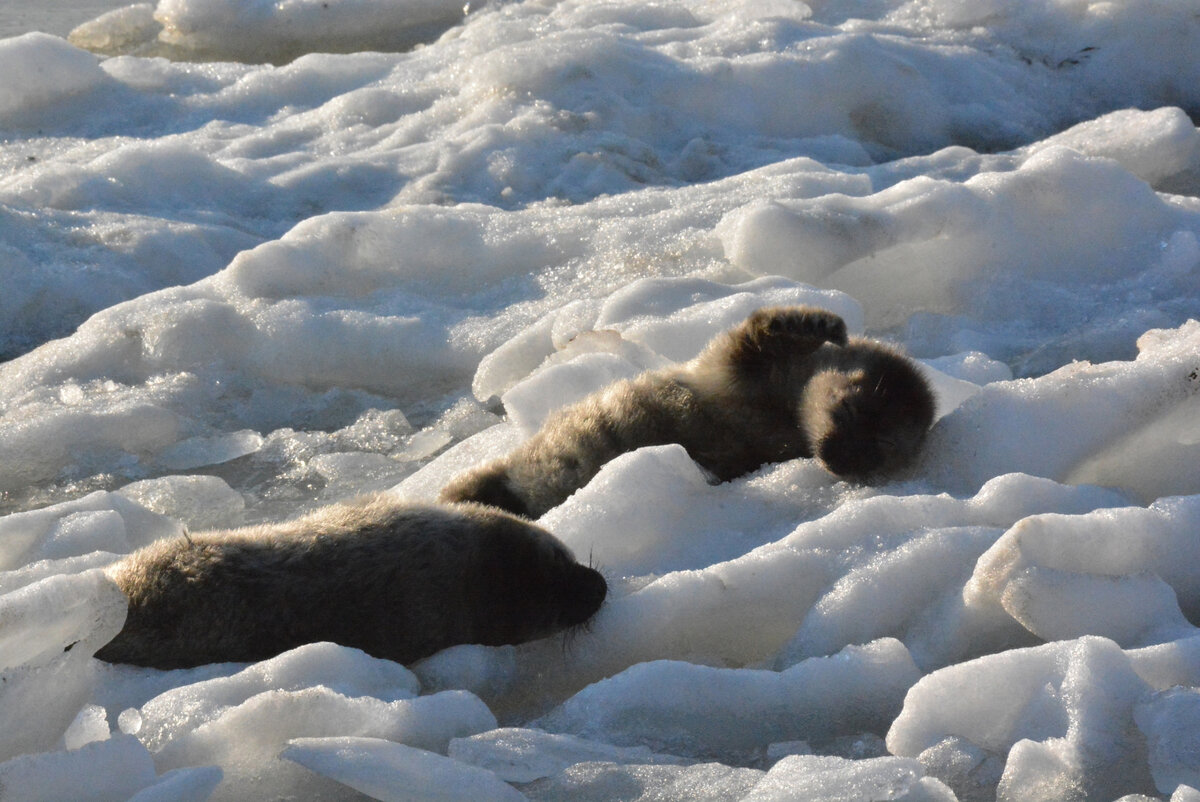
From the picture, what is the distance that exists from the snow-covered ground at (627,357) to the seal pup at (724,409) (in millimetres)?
225

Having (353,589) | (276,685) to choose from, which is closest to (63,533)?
(353,589)

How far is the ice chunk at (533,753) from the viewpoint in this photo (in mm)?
2502

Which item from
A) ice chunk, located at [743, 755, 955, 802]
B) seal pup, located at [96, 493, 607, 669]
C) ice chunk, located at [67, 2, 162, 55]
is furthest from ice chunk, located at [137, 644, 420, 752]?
ice chunk, located at [67, 2, 162, 55]

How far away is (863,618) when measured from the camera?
9.99 ft

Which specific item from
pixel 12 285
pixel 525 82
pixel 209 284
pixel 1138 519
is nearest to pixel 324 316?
pixel 209 284

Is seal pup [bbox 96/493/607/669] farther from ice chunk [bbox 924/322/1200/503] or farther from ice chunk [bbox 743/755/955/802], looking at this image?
ice chunk [bbox 924/322/1200/503]

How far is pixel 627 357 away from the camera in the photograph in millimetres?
4844

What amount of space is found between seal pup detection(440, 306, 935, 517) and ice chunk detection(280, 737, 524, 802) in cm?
178

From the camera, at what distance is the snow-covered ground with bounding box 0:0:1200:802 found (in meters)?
2.55

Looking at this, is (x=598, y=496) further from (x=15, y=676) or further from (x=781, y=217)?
(x=781, y=217)

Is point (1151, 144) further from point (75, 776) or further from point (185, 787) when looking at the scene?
point (75, 776)

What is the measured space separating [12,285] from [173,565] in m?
3.78

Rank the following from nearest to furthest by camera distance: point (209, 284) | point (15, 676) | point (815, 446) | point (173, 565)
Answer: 1. point (15, 676)
2. point (173, 565)
3. point (815, 446)
4. point (209, 284)

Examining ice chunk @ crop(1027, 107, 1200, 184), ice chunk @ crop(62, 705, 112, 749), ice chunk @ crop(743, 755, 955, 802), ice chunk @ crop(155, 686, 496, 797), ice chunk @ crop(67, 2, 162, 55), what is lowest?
ice chunk @ crop(1027, 107, 1200, 184)
